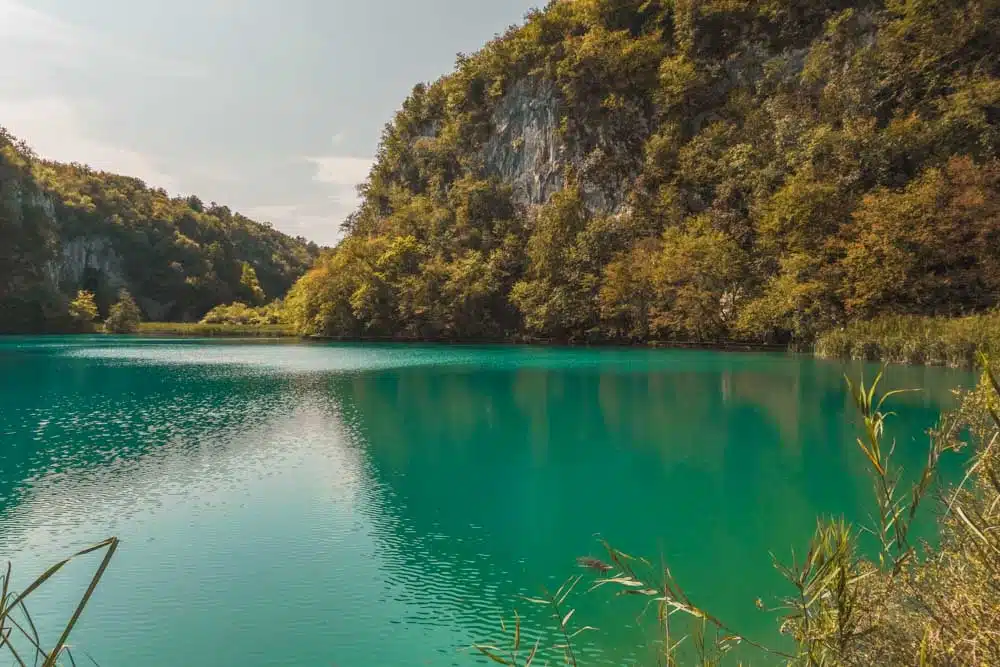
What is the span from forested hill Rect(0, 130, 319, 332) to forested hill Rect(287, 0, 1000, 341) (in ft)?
87.5

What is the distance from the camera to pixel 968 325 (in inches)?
856

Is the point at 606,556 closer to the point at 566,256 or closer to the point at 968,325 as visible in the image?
the point at 968,325

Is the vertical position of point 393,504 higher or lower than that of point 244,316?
lower

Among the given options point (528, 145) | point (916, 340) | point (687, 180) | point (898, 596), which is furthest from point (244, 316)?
point (898, 596)

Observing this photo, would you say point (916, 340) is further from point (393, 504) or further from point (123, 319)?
point (123, 319)

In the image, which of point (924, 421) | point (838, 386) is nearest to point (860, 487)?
point (924, 421)

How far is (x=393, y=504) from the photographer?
26.1 ft

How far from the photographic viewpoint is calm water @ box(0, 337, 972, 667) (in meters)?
4.96

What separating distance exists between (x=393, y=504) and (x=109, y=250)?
298 feet

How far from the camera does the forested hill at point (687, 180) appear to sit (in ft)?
94.4

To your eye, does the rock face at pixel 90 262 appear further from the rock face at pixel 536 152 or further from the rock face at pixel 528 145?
the rock face at pixel 536 152

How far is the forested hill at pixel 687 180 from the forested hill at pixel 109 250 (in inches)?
1050

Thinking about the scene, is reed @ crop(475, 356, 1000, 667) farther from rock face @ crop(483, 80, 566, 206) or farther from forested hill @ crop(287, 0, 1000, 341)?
rock face @ crop(483, 80, 566, 206)

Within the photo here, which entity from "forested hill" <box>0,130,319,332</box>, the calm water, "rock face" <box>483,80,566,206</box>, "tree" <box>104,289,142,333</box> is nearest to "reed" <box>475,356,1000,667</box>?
the calm water
